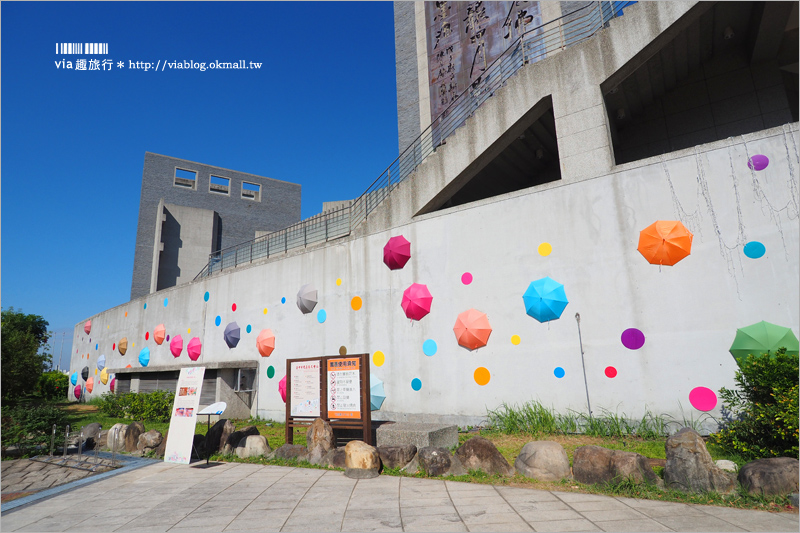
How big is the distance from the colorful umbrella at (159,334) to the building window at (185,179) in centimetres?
1848

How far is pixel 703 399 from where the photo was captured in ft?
30.8

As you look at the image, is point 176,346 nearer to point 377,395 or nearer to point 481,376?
point 377,395

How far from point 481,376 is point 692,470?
604 centimetres

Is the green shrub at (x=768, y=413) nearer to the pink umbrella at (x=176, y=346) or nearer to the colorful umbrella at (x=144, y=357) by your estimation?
the pink umbrella at (x=176, y=346)

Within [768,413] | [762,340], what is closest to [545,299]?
[762,340]

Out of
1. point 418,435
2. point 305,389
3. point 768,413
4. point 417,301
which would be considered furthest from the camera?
point 417,301

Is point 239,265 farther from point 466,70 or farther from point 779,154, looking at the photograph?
point 779,154

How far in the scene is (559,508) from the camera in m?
6.01

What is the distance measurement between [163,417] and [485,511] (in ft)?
52.0

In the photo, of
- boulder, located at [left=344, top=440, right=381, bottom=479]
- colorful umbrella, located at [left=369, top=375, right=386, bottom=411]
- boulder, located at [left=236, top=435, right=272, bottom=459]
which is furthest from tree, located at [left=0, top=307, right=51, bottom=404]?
boulder, located at [left=344, top=440, right=381, bottom=479]

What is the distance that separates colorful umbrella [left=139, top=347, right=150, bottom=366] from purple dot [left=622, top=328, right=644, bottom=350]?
23143mm

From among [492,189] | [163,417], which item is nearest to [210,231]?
[163,417]

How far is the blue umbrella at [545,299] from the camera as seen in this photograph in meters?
11.2

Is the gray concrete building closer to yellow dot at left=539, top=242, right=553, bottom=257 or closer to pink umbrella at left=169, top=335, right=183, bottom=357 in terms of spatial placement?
pink umbrella at left=169, top=335, right=183, bottom=357
